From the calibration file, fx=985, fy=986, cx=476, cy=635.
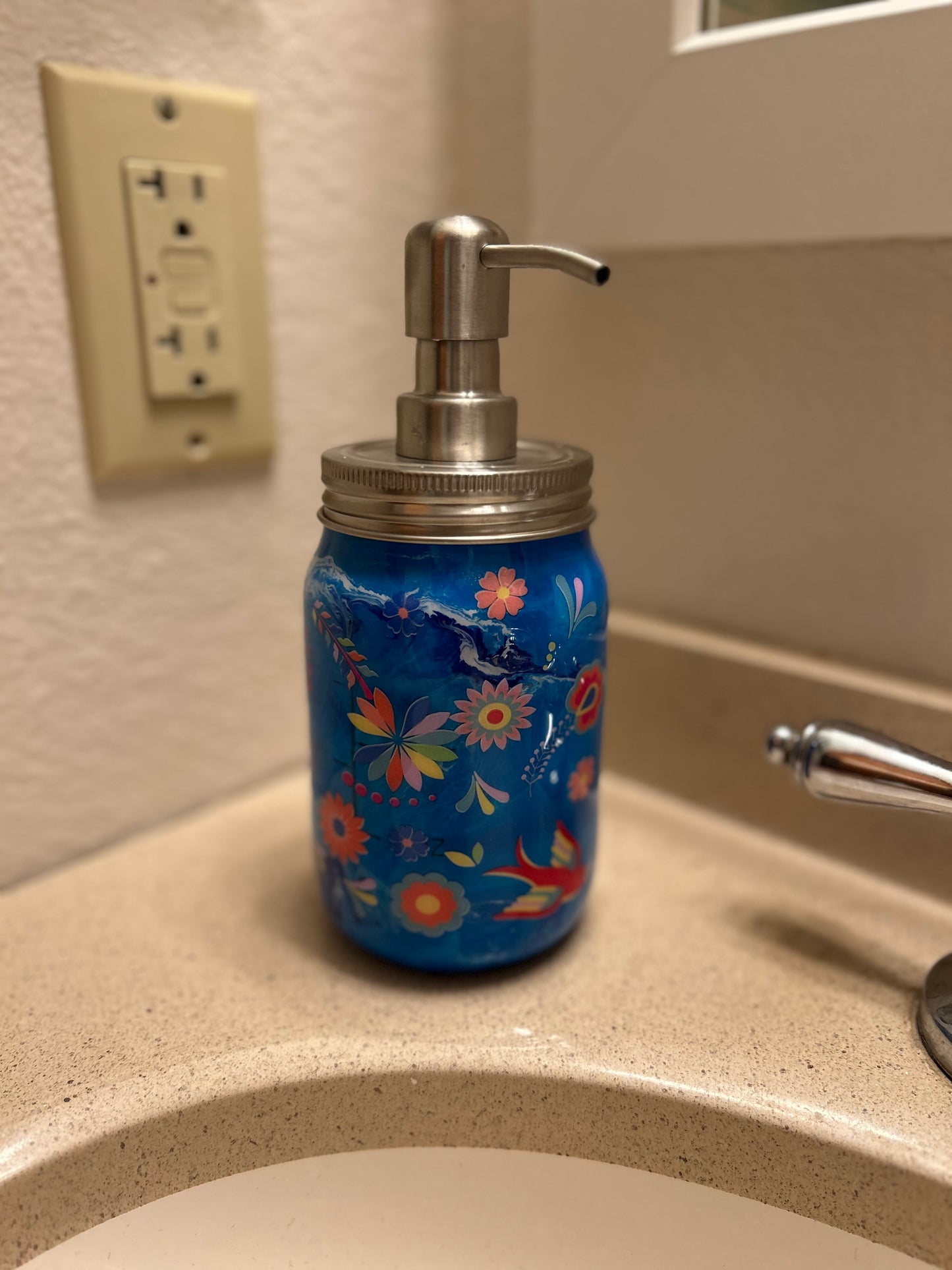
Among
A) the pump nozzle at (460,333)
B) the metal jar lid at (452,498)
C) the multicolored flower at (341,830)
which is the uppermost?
the pump nozzle at (460,333)

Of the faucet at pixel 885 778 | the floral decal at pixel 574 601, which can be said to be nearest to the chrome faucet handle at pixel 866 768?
the faucet at pixel 885 778

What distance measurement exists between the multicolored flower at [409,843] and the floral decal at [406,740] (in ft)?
0.06

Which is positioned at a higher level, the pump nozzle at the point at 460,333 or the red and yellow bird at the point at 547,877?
the pump nozzle at the point at 460,333

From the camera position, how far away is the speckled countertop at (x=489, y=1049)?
0.35 metres

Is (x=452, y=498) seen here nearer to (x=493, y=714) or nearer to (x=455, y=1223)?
(x=493, y=714)

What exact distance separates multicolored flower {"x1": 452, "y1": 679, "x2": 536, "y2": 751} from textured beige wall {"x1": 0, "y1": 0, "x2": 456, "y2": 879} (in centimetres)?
22

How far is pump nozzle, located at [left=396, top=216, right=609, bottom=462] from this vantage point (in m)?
0.36

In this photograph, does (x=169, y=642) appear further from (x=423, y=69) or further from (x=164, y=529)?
(x=423, y=69)

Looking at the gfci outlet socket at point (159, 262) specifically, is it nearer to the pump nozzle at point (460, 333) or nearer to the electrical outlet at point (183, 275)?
the electrical outlet at point (183, 275)

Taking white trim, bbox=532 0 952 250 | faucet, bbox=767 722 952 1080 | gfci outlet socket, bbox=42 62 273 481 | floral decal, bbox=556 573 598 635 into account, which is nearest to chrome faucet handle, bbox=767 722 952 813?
faucet, bbox=767 722 952 1080

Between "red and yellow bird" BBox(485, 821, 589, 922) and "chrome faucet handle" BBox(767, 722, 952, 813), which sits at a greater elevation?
"chrome faucet handle" BBox(767, 722, 952, 813)

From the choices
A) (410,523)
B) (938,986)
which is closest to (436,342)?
(410,523)

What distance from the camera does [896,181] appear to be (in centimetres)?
40

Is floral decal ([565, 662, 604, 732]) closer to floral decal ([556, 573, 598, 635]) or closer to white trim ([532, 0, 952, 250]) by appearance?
floral decal ([556, 573, 598, 635])
